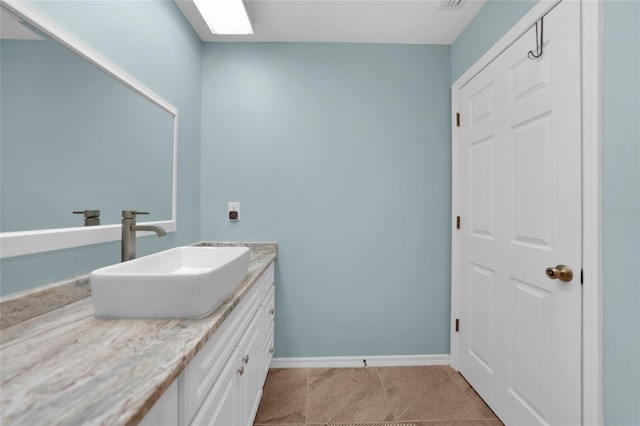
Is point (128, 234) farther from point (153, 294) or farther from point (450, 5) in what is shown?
point (450, 5)

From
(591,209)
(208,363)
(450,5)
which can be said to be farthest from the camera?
(450,5)

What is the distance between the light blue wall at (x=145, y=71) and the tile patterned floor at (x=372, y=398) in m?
1.19

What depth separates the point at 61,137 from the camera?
93 cm

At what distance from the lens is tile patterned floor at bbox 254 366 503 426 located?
5.06ft

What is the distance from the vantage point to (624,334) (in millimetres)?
933

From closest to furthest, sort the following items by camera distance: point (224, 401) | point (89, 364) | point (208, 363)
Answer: point (89, 364) < point (208, 363) < point (224, 401)

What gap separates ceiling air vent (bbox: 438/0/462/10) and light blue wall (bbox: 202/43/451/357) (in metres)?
0.39

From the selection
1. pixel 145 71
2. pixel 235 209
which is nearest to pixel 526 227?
pixel 235 209

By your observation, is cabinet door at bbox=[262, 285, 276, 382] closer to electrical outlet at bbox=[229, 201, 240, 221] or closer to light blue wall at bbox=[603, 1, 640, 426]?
electrical outlet at bbox=[229, 201, 240, 221]

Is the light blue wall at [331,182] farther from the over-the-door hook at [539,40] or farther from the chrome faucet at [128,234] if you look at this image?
the chrome faucet at [128,234]

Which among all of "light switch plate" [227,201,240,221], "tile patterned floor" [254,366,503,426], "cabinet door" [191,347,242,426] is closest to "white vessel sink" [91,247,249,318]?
"cabinet door" [191,347,242,426]

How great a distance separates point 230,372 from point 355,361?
1349mm

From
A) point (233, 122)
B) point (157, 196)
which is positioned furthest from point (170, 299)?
point (233, 122)

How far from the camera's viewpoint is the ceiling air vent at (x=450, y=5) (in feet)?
5.43
